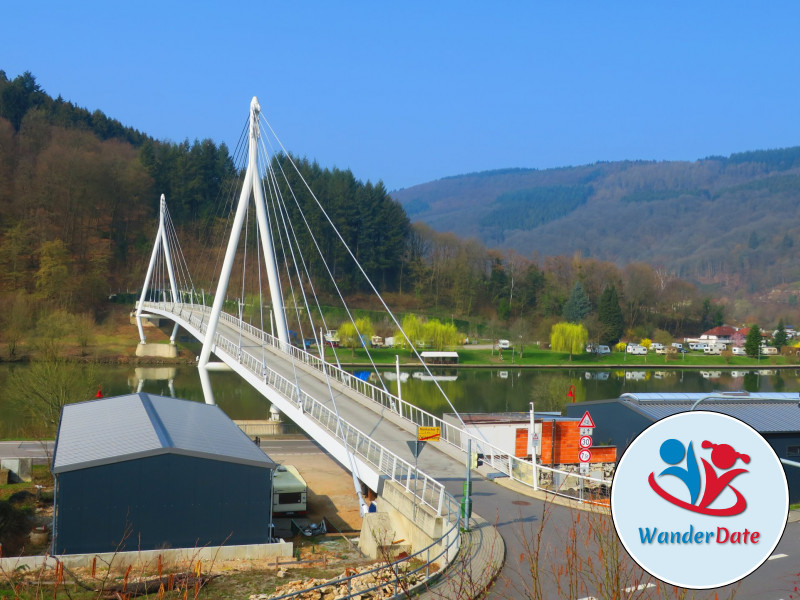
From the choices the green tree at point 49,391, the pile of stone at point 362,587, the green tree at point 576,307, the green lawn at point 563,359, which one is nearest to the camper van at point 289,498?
the pile of stone at point 362,587

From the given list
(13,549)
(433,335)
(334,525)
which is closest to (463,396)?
(433,335)

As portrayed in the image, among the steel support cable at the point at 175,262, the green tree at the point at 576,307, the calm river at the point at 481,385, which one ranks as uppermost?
the steel support cable at the point at 175,262

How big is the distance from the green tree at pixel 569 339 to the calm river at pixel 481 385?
6.77 metres

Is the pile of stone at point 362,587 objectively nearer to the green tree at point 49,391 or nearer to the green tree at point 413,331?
the green tree at point 49,391

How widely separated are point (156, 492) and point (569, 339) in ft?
229

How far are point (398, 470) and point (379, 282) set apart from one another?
7975 centimetres

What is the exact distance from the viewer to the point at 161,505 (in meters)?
14.4

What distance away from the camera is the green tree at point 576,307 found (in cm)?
8975

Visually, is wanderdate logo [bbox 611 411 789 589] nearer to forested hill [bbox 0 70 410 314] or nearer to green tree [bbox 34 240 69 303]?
forested hill [bbox 0 70 410 314]

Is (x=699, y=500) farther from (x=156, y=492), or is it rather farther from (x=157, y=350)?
(x=157, y=350)

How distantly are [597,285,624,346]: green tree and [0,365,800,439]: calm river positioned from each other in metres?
11.1

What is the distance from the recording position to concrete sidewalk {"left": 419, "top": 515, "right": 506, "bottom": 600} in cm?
928

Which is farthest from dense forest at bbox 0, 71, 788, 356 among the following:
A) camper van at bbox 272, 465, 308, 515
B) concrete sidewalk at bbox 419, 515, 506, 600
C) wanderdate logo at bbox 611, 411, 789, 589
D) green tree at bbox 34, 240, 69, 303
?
wanderdate logo at bbox 611, 411, 789, 589

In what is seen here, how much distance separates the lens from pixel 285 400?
22109 mm
